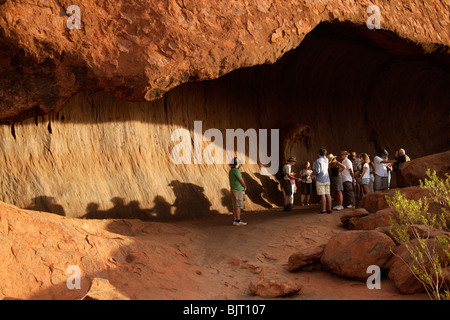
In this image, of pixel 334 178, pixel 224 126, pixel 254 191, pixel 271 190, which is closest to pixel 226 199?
pixel 254 191

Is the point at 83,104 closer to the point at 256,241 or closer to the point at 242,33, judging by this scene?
the point at 242,33

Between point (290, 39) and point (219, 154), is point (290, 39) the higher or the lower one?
the higher one

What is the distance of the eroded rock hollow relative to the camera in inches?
267

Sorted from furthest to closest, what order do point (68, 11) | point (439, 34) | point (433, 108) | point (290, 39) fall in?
point (433, 108)
point (439, 34)
point (290, 39)
point (68, 11)

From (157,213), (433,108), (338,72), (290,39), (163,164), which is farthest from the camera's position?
(433,108)

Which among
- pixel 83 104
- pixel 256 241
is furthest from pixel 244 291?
pixel 83 104

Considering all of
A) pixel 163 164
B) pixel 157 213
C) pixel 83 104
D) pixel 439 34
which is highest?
pixel 439 34

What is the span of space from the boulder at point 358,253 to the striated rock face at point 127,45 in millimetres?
3588

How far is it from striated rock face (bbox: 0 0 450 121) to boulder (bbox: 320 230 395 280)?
3.59 meters

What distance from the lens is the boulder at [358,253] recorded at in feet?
18.9

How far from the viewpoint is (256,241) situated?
7637 mm

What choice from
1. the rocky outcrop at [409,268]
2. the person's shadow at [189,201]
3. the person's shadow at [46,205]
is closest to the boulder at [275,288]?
the rocky outcrop at [409,268]

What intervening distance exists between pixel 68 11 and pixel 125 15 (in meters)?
0.85

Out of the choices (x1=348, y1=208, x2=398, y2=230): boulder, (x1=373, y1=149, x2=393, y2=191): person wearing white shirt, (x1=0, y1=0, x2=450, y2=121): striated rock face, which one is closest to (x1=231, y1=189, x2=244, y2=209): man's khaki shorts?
(x1=348, y1=208, x2=398, y2=230): boulder
